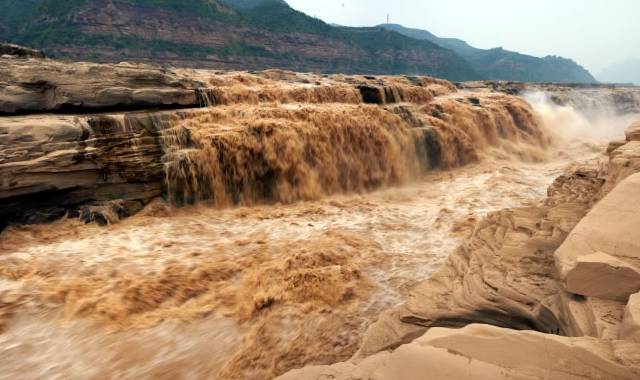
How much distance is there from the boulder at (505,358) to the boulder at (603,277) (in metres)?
0.58

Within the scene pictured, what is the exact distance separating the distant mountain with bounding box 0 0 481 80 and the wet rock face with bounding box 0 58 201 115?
51525 mm

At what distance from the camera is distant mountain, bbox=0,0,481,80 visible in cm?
5250

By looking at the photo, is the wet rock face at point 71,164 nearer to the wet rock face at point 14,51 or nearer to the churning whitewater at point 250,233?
the churning whitewater at point 250,233

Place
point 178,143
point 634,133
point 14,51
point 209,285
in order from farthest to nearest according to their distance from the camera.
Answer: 1. point 14,51
2. point 178,143
3. point 209,285
4. point 634,133

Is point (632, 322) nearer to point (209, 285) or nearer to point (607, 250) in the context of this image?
point (607, 250)

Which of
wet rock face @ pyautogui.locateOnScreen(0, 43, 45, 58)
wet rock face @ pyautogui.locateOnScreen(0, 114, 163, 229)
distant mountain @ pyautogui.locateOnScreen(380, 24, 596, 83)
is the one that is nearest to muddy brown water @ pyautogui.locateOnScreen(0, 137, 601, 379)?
wet rock face @ pyautogui.locateOnScreen(0, 114, 163, 229)

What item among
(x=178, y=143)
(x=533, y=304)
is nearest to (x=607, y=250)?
(x=533, y=304)

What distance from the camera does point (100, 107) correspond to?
8.54m

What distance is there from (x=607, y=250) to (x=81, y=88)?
9.80m

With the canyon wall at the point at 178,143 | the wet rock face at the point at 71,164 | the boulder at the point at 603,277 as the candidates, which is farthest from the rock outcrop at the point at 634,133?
the wet rock face at the point at 71,164

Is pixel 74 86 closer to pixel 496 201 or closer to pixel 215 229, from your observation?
pixel 215 229

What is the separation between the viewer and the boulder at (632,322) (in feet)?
5.91

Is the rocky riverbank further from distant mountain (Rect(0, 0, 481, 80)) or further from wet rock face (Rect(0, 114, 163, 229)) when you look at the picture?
distant mountain (Rect(0, 0, 481, 80))

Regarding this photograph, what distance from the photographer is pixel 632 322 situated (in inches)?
72.2
